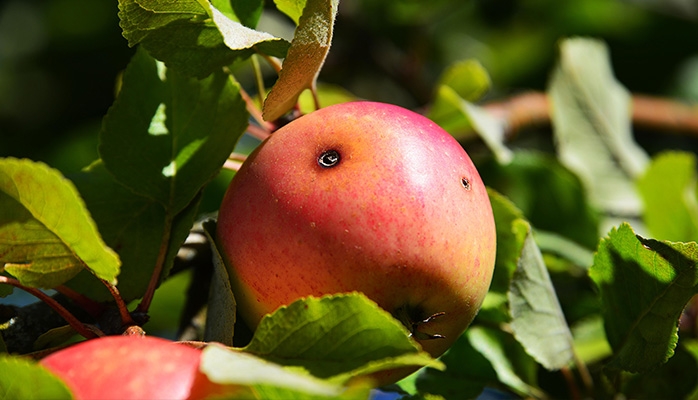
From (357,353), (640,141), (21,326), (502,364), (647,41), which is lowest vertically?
(640,141)

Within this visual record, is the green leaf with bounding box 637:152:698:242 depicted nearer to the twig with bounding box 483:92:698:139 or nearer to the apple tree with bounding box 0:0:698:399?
the apple tree with bounding box 0:0:698:399

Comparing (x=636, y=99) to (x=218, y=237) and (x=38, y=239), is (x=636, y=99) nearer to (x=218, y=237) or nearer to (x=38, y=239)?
(x=218, y=237)

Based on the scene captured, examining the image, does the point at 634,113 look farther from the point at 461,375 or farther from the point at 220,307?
the point at 220,307

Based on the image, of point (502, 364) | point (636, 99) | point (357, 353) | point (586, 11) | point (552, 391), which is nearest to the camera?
point (357, 353)

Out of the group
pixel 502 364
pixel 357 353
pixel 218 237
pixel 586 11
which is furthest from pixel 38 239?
pixel 586 11

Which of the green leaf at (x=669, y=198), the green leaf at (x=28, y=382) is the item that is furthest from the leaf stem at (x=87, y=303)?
the green leaf at (x=669, y=198)

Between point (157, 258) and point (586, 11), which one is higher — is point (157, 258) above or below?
above
